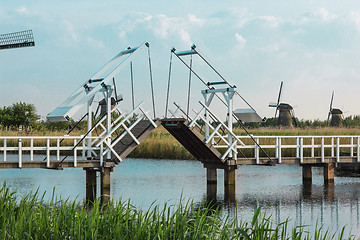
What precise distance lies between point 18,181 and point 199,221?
15.2 metres

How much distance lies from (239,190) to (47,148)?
6443 mm

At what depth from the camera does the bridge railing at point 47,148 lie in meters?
15.9

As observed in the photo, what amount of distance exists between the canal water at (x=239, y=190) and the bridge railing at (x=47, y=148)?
3.36 ft

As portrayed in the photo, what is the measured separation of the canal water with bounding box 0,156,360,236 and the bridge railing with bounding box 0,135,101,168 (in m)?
1.02

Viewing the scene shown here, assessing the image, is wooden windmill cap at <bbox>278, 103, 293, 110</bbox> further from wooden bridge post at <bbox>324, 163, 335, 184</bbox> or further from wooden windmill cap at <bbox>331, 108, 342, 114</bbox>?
wooden bridge post at <bbox>324, 163, 335, 184</bbox>

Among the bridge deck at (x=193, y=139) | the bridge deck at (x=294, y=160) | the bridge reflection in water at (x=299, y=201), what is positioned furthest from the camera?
the bridge deck at (x=294, y=160)

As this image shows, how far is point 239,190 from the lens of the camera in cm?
1845

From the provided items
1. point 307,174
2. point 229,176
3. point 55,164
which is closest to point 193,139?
point 229,176

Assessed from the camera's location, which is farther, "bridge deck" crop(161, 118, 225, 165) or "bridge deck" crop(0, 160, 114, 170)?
"bridge deck" crop(161, 118, 225, 165)

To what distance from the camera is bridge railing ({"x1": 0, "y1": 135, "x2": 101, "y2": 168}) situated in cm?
1589

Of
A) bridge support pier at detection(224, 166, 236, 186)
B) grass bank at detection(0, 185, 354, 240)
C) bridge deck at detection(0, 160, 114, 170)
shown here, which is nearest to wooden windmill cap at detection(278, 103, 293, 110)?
bridge support pier at detection(224, 166, 236, 186)

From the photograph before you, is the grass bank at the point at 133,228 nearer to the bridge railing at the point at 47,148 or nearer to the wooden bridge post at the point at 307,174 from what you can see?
the bridge railing at the point at 47,148

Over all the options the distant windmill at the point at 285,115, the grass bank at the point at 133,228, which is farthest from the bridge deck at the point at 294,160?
the distant windmill at the point at 285,115

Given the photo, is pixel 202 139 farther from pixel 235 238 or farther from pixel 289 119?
pixel 289 119
